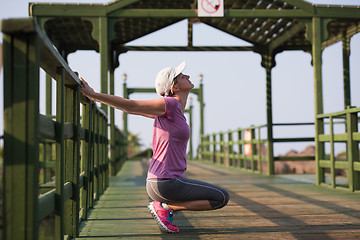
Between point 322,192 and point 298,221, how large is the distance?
267 centimetres

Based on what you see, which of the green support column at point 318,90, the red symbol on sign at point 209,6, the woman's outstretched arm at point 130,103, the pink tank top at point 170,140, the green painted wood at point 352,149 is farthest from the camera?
the red symbol on sign at point 209,6

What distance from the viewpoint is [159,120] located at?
3.23 metres

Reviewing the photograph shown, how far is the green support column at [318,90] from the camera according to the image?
758cm

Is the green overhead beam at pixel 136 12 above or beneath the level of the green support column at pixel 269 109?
above

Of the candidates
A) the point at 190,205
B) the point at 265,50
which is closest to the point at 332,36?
the point at 265,50

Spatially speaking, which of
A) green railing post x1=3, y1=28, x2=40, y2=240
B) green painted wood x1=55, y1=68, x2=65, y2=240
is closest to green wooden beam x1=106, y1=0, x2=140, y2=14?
green painted wood x1=55, y1=68, x2=65, y2=240

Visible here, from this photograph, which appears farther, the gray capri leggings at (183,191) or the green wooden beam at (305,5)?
the green wooden beam at (305,5)

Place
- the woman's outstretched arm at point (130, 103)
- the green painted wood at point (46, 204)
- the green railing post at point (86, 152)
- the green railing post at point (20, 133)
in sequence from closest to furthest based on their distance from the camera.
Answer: the green railing post at point (20, 133) → the green painted wood at point (46, 204) → the woman's outstretched arm at point (130, 103) → the green railing post at point (86, 152)

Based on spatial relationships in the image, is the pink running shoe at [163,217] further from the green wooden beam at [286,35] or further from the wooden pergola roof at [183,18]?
the green wooden beam at [286,35]

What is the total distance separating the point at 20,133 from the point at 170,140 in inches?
55.7

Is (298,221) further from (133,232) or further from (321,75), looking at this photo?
(321,75)

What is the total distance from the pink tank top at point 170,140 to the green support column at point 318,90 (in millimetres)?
4852

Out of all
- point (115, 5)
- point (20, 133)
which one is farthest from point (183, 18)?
point (20, 133)

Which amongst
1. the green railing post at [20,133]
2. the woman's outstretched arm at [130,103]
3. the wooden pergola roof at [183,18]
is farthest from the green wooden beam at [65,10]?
the green railing post at [20,133]
